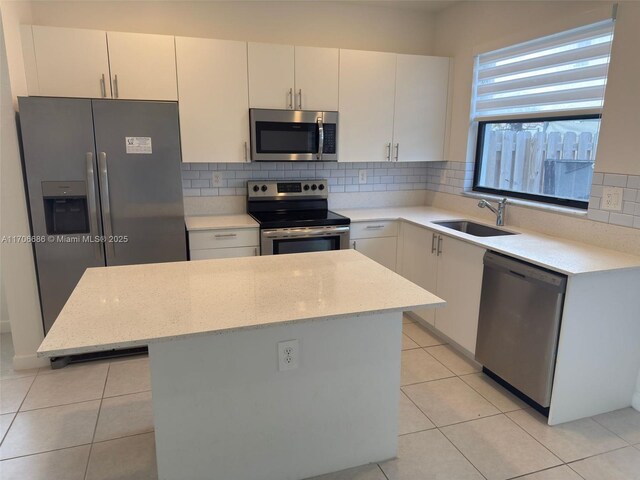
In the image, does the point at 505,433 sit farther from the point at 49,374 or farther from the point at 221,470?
the point at 49,374

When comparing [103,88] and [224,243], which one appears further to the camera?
[224,243]

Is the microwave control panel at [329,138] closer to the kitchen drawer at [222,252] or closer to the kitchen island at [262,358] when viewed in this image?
the kitchen drawer at [222,252]

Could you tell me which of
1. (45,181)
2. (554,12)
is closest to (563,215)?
(554,12)

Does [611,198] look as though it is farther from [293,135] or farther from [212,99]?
[212,99]

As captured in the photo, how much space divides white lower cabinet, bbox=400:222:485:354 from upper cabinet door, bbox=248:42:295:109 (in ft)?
4.83

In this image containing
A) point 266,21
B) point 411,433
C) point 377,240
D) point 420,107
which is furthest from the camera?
point 420,107

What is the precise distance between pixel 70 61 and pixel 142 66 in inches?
17.7

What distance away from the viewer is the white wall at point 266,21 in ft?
10.4

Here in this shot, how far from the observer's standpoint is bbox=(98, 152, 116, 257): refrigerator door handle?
281 centimetres

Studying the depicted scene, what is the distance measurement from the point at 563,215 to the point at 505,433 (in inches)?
57.3

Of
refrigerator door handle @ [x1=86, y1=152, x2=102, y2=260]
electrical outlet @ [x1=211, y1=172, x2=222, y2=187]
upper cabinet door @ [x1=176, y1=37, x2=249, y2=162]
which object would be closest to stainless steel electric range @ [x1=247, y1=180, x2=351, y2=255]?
electrical outlet @ [x1=211, y1=172, x2=222, y2=187]

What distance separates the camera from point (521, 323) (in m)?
2.43

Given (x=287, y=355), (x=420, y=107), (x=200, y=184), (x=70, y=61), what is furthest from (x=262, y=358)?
(x=420, y=107)

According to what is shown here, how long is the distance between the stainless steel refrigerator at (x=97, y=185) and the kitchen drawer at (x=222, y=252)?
0.66ft
